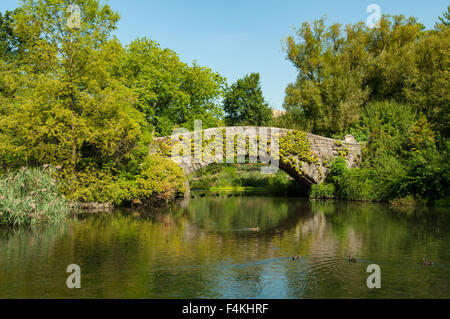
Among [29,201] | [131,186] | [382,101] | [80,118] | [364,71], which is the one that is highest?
[364,71]

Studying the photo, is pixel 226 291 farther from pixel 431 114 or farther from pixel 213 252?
pixel 431 114

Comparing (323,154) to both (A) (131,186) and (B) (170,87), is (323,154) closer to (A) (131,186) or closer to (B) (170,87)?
(A) (131,186)

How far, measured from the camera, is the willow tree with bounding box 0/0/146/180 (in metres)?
18.4

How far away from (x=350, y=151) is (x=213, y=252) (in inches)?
696

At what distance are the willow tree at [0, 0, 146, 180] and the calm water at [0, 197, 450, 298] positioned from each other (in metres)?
4.26

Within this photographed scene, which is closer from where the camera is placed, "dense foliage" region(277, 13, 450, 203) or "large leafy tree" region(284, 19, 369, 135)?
"dense foliage" region(277, 13, 450, 203)

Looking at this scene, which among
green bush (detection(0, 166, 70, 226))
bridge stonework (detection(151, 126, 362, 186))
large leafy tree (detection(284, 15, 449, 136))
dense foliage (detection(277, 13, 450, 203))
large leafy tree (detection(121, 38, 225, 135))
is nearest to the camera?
green bush (detection(0, 166, 70, 226))

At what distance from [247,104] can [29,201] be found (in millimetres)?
37202

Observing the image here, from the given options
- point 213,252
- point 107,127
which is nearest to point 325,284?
point 213,252

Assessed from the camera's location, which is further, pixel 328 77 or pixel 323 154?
pixel 328 77

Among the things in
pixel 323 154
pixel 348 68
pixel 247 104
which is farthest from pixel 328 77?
pixel 247 104

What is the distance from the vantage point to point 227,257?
940 centimetres

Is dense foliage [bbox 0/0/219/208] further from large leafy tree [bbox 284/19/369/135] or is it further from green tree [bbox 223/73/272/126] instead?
green tree [bbox 223/73/272/126]

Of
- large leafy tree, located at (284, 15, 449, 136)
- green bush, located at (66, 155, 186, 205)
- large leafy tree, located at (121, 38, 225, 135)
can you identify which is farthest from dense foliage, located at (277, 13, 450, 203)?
green bush, located at (66, 155, 186, 205)
